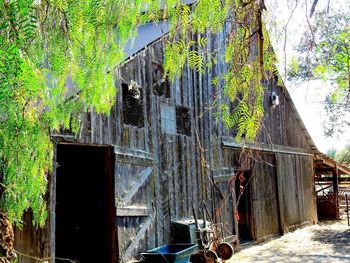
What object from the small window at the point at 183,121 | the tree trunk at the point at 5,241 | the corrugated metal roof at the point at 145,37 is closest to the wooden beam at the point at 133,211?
the small window at the point at 183,121

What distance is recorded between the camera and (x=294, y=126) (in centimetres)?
1540

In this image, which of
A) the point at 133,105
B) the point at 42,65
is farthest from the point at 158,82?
the point at 42,65

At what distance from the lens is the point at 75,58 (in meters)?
3.44

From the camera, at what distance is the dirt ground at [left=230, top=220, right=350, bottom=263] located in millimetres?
9938

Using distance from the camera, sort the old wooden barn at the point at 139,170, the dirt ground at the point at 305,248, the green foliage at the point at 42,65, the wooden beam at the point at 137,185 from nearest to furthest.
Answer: the green foliage at the point at 42,65 → the old wooden barn at the point at 139,170 → the wooden beam at the point at 137,185 → the dirt ground at the point at 305,248

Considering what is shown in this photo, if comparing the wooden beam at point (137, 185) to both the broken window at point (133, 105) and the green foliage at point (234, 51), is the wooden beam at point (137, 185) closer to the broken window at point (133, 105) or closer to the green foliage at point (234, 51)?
the broken window at point (133, 105)

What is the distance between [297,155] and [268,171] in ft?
9.25

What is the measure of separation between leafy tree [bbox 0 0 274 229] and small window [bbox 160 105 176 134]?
4.76m

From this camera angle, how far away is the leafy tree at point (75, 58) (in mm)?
2936

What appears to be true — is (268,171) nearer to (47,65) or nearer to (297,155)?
(297,155)

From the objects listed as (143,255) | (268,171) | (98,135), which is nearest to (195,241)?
(143,255)

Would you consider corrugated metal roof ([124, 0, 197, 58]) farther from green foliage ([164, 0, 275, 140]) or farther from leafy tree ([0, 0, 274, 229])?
green foliage ([164, 0, 275, 140])

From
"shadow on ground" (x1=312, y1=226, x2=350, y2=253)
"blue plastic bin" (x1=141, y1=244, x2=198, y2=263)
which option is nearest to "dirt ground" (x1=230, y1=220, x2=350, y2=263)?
"shadow on ground" (x1=312, y1=226, x2=350, y2=253)

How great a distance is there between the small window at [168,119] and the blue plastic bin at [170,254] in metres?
2.31
